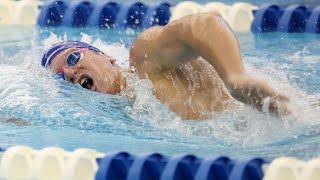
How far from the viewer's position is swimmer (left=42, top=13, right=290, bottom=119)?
2551 mm

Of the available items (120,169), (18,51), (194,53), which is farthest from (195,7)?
(120,169)

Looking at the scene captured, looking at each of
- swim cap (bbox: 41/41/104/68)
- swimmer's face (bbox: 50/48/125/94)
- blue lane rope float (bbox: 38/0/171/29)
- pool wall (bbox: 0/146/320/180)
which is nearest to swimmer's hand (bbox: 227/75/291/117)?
pool wall (bbox: 0/146/320/180)

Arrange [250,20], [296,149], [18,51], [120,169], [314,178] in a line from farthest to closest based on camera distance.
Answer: [250,20]
[18,51]
[296,149]
[120,169]
[314,178]

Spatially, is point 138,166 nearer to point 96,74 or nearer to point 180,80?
point 180,80

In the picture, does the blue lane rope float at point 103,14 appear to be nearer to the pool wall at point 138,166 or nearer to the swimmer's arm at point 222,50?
the swimmer's arm at point 222,50

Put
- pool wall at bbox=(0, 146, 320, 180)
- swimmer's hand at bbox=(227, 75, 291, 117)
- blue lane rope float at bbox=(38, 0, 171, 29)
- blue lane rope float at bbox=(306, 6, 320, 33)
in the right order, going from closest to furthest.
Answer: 1. pool wall at bbox=(0, 146, 320, 180)
2. swimmer's hand at bbox=(227, 75, 291, 117)
3. blue lane rope float at bbox=(306, 6, 320, 33)
4. blue lane rope float at bbox=(38, 0, 171, 29)

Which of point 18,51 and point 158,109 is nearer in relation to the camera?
point 158,109

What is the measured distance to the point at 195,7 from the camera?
5.11m

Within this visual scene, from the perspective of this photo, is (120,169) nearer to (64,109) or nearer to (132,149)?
(132,149)

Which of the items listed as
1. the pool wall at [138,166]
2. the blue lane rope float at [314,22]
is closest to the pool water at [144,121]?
the pool wall at [138,166]

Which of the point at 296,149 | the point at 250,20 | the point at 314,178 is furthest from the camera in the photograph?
the point at 250,20

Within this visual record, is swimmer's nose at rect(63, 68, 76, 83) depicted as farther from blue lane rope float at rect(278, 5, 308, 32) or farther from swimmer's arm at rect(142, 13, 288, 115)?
blue lane rope float at rect(278, 5, 308, 32)

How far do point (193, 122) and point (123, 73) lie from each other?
369 millimetres

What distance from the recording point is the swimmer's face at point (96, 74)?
3146 mm
